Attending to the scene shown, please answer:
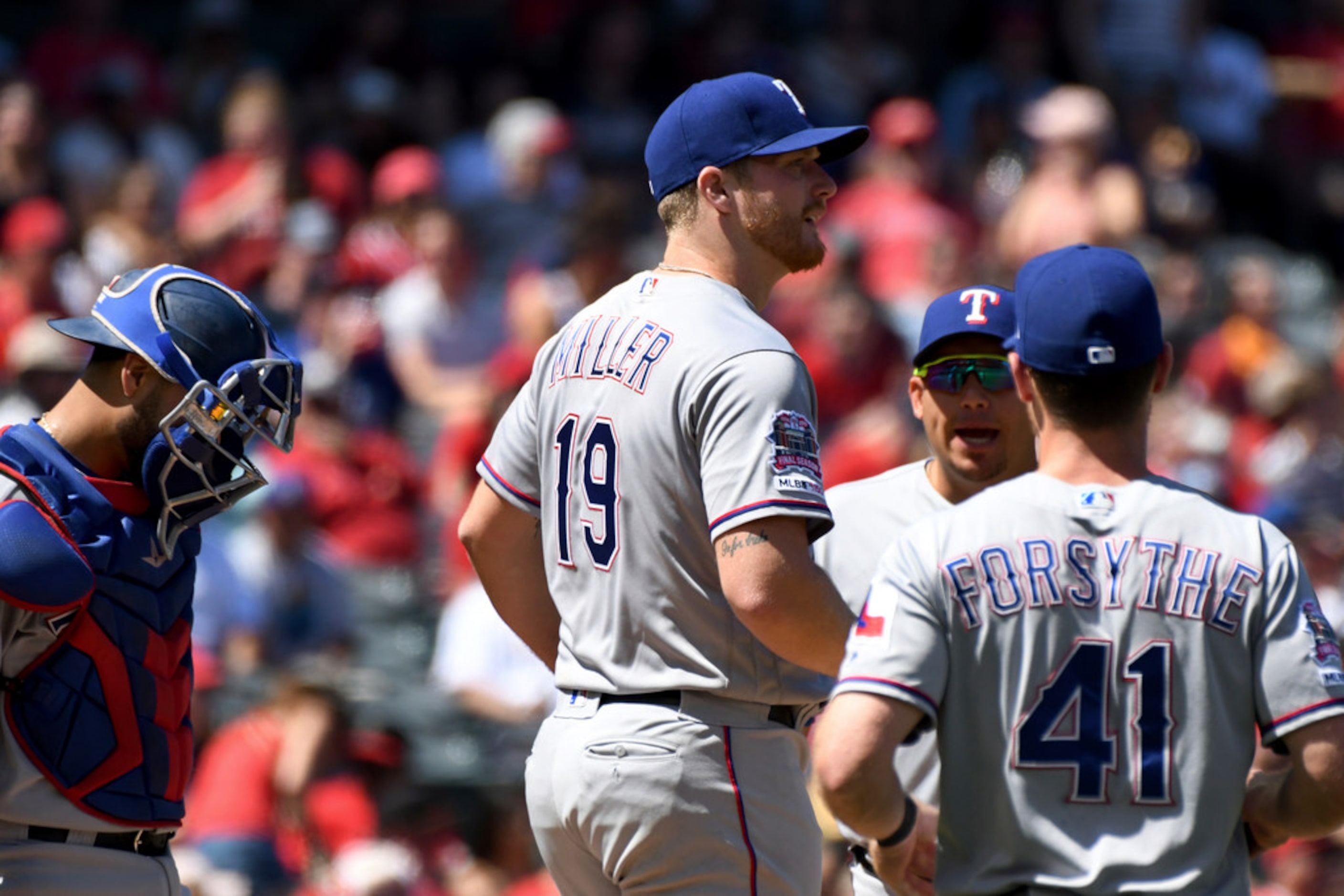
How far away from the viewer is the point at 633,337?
3.35 metres

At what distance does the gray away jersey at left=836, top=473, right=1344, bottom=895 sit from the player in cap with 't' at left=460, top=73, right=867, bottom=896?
0.54 meters

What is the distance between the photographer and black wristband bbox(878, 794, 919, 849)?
8.87 ft

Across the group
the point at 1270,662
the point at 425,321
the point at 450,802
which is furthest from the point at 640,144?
the point at 1270,662

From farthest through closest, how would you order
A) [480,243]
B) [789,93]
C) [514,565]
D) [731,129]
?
[480,243] < [514,565] < [789,93] < [731,129]

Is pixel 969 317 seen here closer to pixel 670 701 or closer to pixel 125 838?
pixel 670 701

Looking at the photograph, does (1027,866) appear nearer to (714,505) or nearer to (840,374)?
(714,505)

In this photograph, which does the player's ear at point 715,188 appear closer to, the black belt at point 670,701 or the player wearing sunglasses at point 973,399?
the player wearing sunglasses at point 973,399

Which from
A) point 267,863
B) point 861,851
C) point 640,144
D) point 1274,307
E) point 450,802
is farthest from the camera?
point 640,144

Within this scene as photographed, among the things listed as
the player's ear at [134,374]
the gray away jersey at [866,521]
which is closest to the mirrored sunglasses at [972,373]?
the gray away jersey at [866,521]

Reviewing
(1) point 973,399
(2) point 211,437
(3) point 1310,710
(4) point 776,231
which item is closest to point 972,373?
(1) point 973,399

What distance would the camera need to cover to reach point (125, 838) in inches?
129

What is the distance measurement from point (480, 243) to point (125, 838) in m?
7.55

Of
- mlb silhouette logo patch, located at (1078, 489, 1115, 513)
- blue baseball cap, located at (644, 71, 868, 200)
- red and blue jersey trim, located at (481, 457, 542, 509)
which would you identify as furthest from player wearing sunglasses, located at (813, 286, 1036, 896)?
mlb silhouette logo patch, located at (1078, 489, 1115, 513)

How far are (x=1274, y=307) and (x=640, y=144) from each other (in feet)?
13.1
